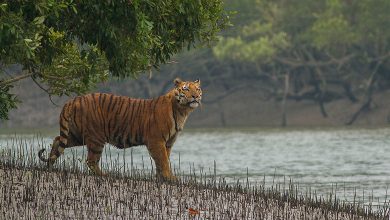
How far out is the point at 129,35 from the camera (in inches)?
644

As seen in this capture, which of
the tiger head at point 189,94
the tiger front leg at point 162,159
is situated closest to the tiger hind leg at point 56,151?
the tiger front leg at point 162,159

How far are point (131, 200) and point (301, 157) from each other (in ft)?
82.2

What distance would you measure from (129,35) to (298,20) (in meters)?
62.5

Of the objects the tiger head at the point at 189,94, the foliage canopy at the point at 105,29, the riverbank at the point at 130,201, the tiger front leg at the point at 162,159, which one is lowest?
the riverbank at the point at 130,201

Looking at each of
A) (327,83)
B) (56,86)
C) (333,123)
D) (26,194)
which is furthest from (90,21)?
(327,83)

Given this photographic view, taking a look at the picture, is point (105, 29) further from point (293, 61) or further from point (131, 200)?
point (293, 61)

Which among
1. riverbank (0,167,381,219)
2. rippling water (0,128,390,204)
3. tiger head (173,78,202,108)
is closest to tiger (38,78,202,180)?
tiger head (173,78,202,108)

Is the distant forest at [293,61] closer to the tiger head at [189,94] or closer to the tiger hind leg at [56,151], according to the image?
the tiger head at [189,94]

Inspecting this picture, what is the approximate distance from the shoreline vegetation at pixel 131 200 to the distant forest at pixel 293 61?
167 ft

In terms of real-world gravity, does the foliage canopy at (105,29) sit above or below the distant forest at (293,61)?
below

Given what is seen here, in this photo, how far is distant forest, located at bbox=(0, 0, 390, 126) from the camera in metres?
71.6

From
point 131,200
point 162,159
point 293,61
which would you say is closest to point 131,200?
point 131,200

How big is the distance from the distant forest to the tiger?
1945 inches

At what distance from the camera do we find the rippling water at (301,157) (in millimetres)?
28547
